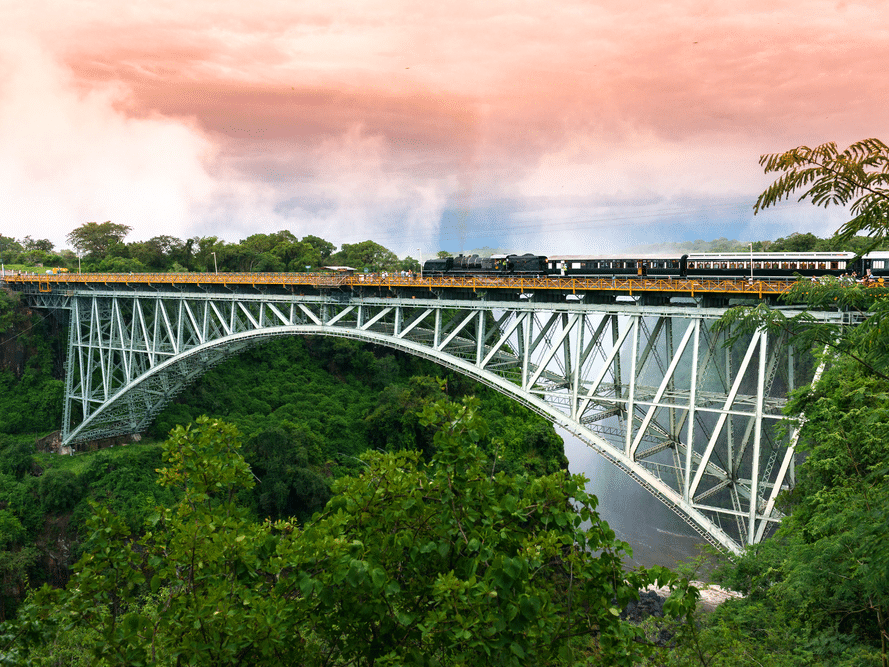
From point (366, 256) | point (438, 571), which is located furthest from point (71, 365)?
point (438, 571)

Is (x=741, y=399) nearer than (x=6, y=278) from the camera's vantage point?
Yes

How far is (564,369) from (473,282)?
470cm

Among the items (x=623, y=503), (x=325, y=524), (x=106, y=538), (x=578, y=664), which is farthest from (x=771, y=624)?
(x=623, y=503)

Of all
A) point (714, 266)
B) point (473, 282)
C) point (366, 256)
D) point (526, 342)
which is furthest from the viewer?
point (366, 256)

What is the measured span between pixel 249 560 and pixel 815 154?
6416mm

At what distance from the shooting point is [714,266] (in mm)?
20172

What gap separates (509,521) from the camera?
18.1 feet

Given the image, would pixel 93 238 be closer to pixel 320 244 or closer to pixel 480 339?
pixel 320 244

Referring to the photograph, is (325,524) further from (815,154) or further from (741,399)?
(741,399)

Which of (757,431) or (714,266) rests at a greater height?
(714,266)

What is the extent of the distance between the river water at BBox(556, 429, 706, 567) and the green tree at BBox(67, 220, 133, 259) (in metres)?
51.8

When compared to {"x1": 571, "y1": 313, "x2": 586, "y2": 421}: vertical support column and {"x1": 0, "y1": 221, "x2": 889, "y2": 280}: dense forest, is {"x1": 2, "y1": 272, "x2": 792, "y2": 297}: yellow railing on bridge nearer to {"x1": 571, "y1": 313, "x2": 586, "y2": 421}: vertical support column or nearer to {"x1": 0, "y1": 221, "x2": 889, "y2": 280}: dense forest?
{"x1": 571, "y1": 313, "x2": 586, "y2": 421}: vertical support column

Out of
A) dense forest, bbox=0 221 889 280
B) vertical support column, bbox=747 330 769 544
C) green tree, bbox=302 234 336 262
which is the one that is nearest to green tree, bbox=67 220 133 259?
dense forest, bbox=0 221 889 280

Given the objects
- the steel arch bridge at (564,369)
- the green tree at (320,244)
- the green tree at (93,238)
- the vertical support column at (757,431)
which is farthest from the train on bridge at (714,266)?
the green tree at (93,238)
